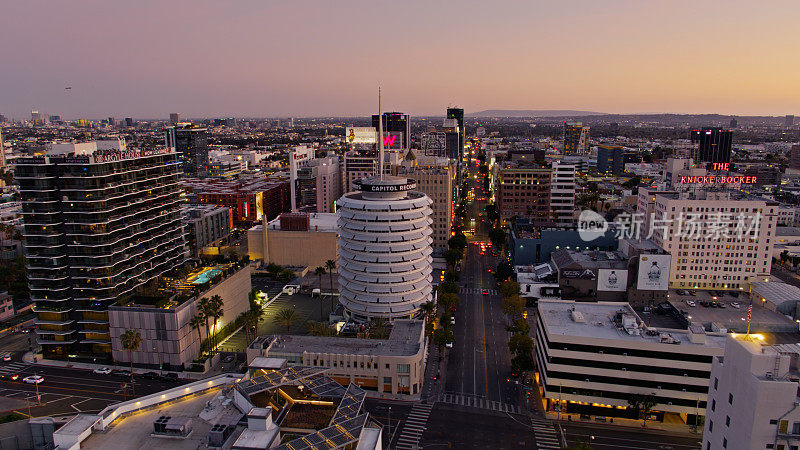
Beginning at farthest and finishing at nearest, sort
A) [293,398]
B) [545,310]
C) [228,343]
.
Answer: [228,343] → [545,310] → [293,398]

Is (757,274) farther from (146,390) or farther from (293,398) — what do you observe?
(146,390)

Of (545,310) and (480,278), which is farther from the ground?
(545,310)

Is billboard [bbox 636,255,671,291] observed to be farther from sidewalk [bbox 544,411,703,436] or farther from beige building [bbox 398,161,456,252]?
beige building [bbox 398,161,456,252]

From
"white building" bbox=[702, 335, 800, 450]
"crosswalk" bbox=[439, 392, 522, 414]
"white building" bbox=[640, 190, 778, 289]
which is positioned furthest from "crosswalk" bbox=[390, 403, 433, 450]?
"white building" bbox=[640, 190, 778, 289]

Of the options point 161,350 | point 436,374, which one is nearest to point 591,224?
point 436,374

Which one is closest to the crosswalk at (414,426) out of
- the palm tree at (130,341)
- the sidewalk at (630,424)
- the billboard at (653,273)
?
the sidewalk at (630,424)

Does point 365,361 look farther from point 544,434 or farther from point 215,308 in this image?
point 215,308

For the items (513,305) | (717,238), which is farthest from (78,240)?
(717,238)

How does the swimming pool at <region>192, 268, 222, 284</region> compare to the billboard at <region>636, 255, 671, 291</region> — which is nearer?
the swimming pool at <region>192, 268, 222, 284</region>
